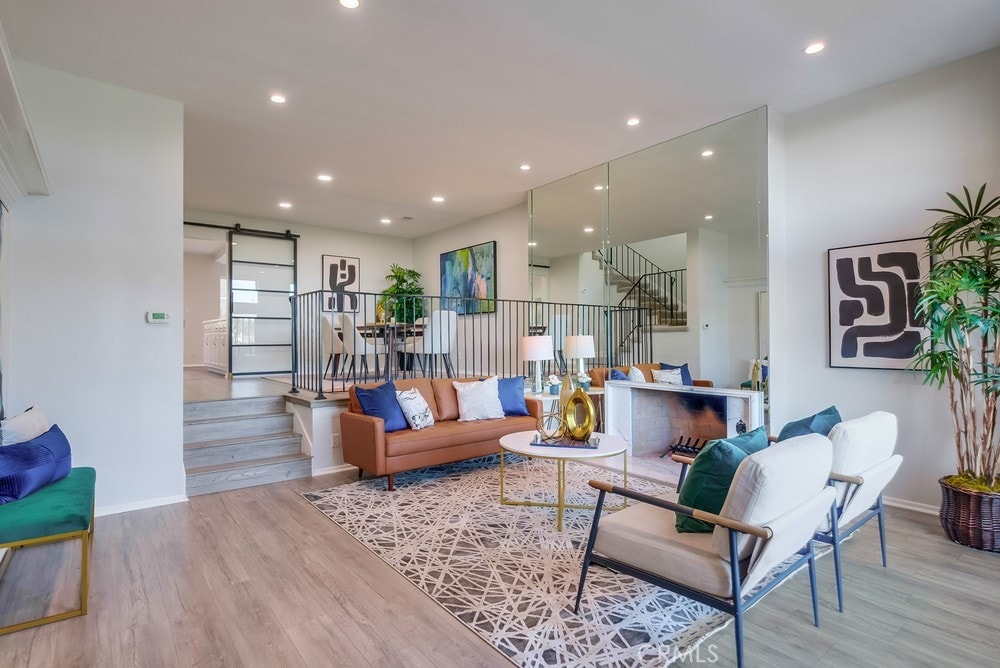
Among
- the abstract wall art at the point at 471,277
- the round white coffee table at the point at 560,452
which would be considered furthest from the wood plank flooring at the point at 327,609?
the abstract wall art at the point at 471,277

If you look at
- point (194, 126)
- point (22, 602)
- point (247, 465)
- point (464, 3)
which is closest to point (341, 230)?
point (194, 126)

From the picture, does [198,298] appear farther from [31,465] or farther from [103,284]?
[31,465]

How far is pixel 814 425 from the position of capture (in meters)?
2.49

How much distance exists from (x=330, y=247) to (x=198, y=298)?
3594 millimetres

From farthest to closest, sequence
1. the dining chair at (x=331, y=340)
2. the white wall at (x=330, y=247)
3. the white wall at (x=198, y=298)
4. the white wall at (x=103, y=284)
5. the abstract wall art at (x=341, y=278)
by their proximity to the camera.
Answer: the white wall at (x=198, y=298) → the abstract wall art at (x=341, y=278) → the white wall at (x=330, y=247) → the dining chair at (x=331, y=340) → the white wall at (x=103, y=284)

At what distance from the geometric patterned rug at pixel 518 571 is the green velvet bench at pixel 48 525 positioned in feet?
4.48

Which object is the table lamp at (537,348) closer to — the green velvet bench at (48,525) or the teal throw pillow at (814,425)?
the teal throw pillow at (814,425)

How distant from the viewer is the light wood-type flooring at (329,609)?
195 cm

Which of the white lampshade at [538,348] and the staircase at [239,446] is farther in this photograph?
the white lampshade at [538,348]

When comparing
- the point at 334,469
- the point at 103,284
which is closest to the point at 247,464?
the point at 334,469

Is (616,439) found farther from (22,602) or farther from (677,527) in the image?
(22,602)

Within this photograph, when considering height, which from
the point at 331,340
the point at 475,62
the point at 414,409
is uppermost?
the point at 475,62

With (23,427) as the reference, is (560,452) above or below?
below

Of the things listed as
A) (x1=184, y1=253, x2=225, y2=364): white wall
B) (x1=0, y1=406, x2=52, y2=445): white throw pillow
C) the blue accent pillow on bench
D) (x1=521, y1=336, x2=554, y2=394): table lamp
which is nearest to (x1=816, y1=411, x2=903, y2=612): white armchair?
(x1=521, y1=336, x2=554, y2=394): table lamp
